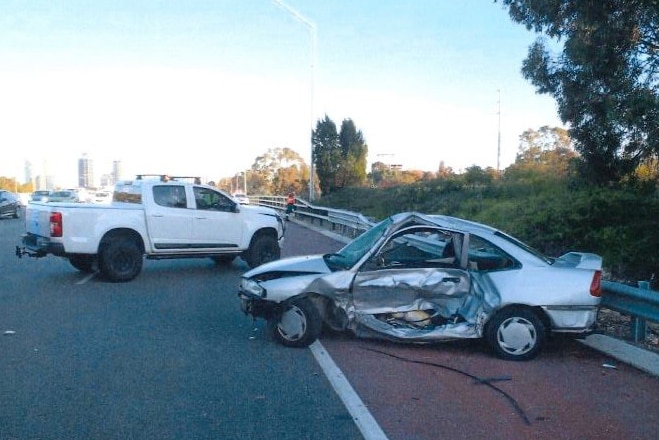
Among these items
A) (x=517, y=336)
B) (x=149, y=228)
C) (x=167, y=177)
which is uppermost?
(x=167, y=177)

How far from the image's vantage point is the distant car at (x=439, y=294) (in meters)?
7.65

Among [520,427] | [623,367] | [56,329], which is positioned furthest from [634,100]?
[56,329]

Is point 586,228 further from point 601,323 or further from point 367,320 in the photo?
point 367,320

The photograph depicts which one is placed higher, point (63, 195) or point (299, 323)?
point (299, 323)

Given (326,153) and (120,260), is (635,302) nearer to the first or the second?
(120,260)

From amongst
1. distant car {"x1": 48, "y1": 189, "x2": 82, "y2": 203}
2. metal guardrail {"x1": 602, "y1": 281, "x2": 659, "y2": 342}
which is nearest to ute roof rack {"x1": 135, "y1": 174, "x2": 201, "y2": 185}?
metal guardrail {"x1": 602, "y1": 281, "x2": 659, "y2": 342}

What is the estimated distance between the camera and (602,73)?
13320mm

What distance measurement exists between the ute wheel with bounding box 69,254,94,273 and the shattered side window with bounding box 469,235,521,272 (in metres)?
7.87

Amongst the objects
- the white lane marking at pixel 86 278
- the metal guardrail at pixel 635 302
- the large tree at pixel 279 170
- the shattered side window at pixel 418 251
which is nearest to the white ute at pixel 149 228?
the white lane marking at pixel 86 278

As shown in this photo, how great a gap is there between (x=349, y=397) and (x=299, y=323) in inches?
74.8

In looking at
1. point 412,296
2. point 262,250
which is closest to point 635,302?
point 412,296

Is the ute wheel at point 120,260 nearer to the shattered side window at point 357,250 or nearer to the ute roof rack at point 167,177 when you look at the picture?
the ute roof rack at point 167,177

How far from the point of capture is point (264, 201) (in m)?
52.2

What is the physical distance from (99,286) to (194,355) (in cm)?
580
